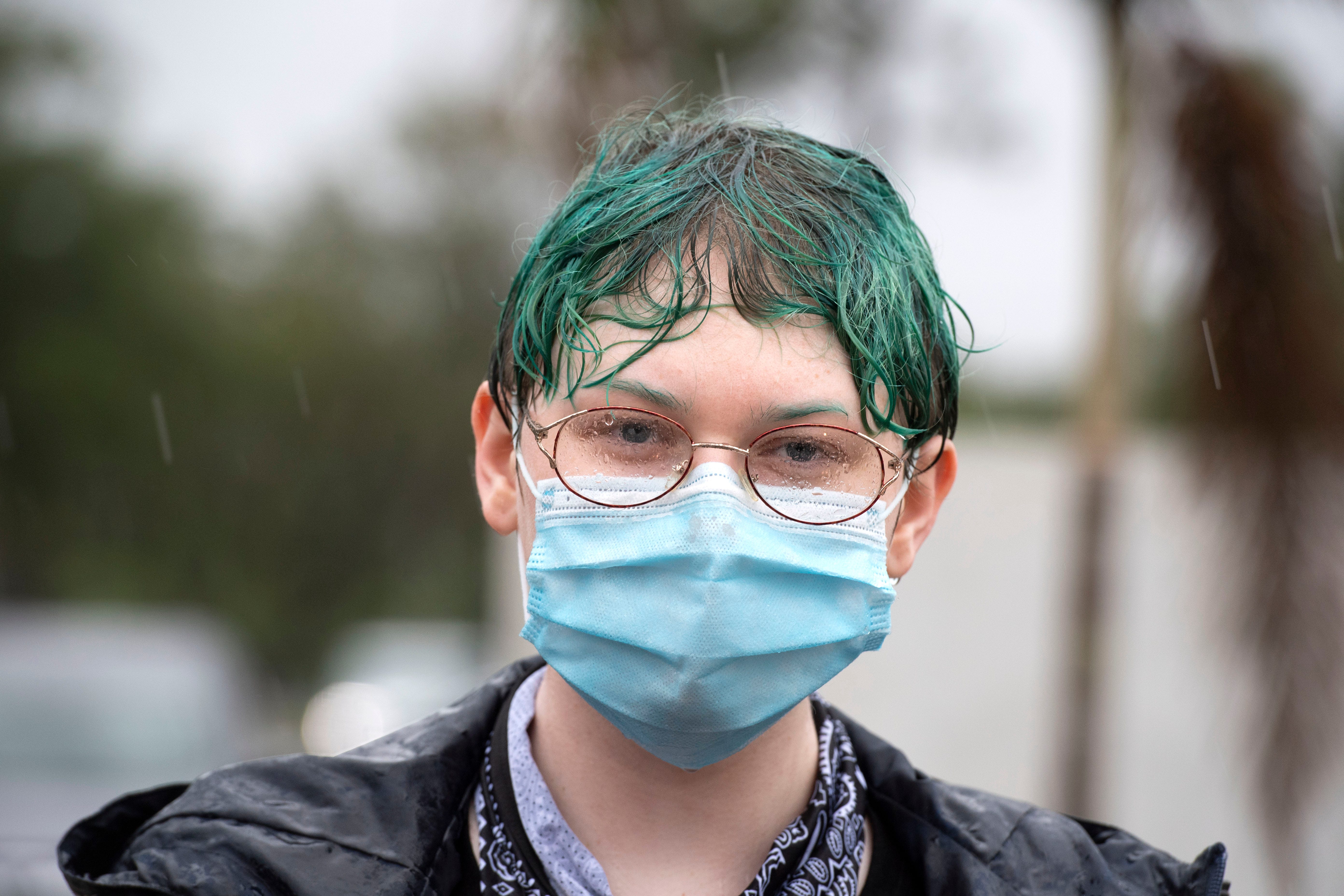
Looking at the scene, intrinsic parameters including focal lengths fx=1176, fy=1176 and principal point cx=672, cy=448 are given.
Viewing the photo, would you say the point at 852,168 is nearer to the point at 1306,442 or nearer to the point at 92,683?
the point at 1306,442

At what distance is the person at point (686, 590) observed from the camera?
1683mm

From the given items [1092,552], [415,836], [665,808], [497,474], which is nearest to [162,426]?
[1092,552]

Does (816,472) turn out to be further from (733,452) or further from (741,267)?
(741,267)

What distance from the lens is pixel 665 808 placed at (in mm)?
1826

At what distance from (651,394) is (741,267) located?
0.24 metres

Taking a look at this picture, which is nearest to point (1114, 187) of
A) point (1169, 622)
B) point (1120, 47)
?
point (1120, 47)

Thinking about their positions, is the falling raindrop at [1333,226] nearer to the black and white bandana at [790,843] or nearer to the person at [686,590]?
the person at [686,590]

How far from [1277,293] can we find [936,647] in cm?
303

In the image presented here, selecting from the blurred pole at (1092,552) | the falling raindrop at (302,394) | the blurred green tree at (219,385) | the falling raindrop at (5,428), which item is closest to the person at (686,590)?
the blurred pole at (1092,552)

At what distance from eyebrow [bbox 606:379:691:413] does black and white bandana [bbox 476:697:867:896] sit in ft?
2.15

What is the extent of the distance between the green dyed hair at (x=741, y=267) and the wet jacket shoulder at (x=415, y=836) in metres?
0.60

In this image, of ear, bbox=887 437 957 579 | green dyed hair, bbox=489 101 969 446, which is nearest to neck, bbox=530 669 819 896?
ear, bbox=887 437 957 579

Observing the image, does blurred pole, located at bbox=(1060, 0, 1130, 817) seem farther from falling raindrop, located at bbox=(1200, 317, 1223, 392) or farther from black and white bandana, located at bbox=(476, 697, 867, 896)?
black and white bandana, located at bbox=(476, 697, 867, 896)

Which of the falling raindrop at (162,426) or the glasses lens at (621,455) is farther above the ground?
the glasses lens at (621,455)
